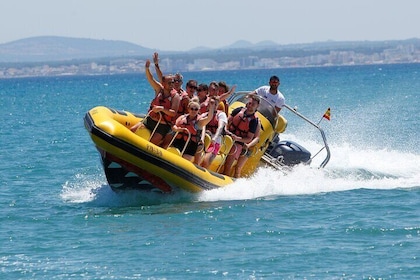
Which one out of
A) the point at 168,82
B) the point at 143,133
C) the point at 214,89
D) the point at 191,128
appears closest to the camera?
the point at 191,128

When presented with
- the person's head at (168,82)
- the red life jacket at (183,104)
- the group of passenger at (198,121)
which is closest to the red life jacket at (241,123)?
the group of passenger at (198,121)

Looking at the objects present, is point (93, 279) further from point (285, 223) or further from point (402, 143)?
point (402, 143)

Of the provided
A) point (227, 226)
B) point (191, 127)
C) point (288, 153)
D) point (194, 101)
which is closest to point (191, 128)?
point (191, 127)

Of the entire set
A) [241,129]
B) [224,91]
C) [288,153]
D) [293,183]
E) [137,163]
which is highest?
[224,91]

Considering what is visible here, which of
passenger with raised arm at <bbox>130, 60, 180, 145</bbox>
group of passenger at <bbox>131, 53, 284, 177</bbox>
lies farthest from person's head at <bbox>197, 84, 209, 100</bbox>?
passenger with raised arm at <bbox>130, 60, 180, 145</bbox>

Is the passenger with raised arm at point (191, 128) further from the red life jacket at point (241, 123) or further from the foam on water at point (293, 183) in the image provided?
the red life jacket at point (241, 123)

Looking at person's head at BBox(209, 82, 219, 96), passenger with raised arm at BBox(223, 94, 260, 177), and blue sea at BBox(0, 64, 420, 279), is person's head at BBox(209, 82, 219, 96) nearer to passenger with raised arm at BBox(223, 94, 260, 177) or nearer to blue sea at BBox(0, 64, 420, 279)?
passenger with raised arm at BBox(223, 94, 260, 177)

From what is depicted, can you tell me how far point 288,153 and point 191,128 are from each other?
2.46m

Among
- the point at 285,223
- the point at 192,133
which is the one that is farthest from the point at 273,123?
the point at 285,223

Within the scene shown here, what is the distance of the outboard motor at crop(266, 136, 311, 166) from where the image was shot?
1404 cm

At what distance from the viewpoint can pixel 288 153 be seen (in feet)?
46.1

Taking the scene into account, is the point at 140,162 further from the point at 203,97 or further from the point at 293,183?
the point at 293,183

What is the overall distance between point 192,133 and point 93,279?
3420 millimetres

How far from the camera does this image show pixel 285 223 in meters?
11.1
